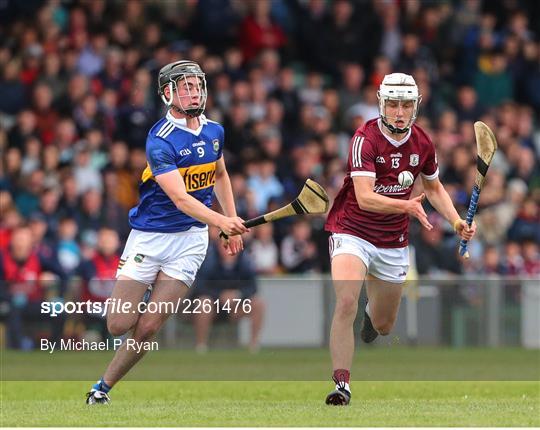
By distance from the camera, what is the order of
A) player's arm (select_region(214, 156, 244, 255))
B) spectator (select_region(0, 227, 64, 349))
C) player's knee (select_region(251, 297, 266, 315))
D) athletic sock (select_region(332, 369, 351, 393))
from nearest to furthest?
athletic sock (select_region(332, 369, 351, 393)), player's arm (select_region(214, 156, 244, 255)), spectator (select_region(0, 227, 64, 349)), player's knee (select_region(251, 297, 266, 315))

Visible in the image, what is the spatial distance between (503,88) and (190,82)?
12435 millimetres

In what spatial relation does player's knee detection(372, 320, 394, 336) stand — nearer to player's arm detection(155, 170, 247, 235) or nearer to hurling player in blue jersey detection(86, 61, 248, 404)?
hurling player in blue jersey detection(86, 61, 248, 404)

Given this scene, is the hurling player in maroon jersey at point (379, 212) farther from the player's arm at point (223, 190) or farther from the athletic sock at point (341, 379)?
the player's arm at point (223, 190)

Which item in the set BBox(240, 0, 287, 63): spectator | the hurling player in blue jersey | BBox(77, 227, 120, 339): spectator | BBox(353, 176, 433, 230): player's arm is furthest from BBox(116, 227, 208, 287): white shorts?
BBox(240, 0, 287, 63): spectator

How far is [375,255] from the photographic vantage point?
11.3 m

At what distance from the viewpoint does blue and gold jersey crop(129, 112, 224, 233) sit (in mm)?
10883

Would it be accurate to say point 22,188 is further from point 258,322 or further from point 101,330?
point 101,330

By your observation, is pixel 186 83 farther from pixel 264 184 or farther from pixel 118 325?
pixel 264 184

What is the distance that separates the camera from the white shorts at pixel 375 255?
36.6ft

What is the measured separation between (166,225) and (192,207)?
508 millimetres

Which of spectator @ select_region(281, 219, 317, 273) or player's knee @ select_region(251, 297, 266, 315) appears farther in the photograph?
spectator @ select_region(281, 219, 317, 273)

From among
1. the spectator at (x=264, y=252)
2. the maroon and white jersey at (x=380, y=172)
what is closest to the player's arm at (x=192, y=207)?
the maroon and white jersey at (x=380, y=172)

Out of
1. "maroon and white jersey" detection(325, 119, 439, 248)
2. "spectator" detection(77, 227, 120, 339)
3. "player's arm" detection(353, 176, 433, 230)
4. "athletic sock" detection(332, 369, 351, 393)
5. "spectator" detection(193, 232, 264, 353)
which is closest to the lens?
"player's arm" detection(353, 176, 433, 230)

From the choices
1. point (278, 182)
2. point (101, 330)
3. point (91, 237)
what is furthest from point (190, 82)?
point (278, 182)
